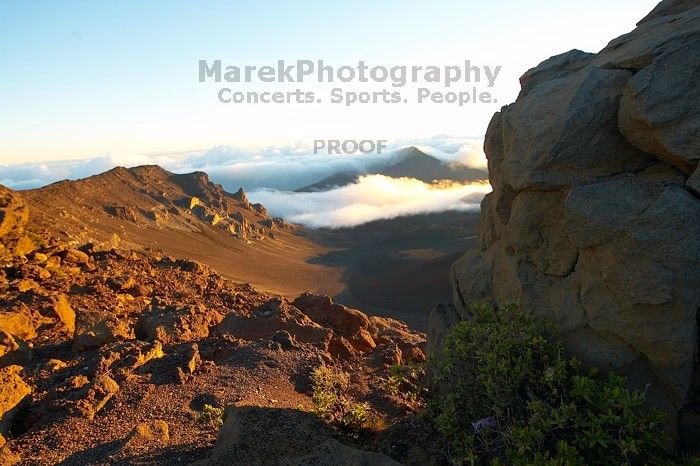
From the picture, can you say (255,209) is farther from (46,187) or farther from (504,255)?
(504,255)

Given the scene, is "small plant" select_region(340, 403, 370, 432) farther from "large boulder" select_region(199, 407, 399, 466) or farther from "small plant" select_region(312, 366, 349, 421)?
"large boulder" select_region(199, 407, 399, 466)

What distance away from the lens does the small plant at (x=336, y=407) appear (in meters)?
5.15

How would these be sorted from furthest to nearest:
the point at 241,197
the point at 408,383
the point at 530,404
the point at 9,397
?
the point at 241,197
the point at 408,383
the point at 9,397
the point at 530,404

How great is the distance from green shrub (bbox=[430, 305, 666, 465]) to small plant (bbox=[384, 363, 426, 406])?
16.5 inches

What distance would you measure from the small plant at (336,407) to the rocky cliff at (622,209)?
6.20 feet

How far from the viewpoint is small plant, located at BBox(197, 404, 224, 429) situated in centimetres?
522

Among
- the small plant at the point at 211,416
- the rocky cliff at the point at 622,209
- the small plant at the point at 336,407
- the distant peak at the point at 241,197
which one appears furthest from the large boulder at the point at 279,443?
the distant peak at the point at 241,197

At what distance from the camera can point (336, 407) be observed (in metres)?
5.67

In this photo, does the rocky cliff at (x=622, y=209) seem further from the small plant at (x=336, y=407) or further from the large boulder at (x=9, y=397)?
the large boulder at (x=9, y=397)

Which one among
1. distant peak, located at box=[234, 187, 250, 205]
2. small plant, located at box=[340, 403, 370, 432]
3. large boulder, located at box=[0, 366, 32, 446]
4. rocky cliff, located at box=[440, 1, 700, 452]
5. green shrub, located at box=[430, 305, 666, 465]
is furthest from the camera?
distant peak, located at box=[234, 187, 250, 205]

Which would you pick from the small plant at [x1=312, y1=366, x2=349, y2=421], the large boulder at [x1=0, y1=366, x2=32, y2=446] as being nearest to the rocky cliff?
the small plant at [x1=312, y1=366, x2=349, y2=421]

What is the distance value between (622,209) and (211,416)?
4.18 m

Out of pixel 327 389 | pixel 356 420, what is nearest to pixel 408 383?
pixel 327 389

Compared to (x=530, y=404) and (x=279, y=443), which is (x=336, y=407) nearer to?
(x=279, y=443)
